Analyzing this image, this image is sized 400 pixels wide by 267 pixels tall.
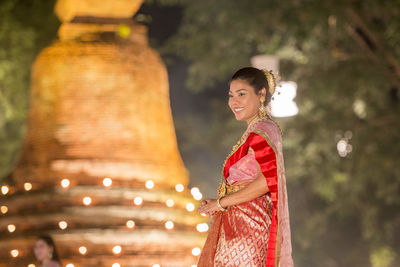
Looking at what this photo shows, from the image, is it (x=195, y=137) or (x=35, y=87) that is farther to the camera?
(x=195, y=137)

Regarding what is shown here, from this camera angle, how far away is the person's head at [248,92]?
4105mm

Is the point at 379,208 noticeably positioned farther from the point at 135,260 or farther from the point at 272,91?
the point at 272,91

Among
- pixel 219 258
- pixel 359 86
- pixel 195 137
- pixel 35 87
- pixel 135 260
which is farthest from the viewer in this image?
pixel 195 137

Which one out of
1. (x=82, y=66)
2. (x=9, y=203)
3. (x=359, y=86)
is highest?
(x=359, y=86)

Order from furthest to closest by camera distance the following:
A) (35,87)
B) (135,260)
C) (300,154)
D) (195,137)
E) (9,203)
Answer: (195,137) < (300,154) < (35,87) < (9,203) < (135,260)

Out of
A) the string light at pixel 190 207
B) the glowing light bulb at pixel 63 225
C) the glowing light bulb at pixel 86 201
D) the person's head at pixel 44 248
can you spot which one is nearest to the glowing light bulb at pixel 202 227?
the string light at pixel 190 207

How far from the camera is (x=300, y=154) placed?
1619 centimetres

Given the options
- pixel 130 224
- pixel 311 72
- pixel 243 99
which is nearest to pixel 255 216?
pixel 243 99

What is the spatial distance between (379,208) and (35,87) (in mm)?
9761

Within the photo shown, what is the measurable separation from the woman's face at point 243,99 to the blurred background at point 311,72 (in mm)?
5947

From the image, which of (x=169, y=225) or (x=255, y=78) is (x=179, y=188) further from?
(x=255, y=78)

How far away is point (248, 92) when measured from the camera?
410 cm

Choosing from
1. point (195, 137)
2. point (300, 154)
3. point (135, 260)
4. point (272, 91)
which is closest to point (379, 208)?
point (300, 154)

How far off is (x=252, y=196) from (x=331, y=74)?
9.25 metres
